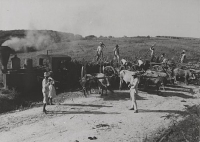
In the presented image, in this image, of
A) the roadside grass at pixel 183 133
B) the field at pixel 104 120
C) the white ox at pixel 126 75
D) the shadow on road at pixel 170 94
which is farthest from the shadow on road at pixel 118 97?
the roadside grass at pixel 183 133

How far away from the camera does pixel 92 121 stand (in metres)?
10.0

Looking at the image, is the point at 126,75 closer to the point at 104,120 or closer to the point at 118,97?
the point at 118,97

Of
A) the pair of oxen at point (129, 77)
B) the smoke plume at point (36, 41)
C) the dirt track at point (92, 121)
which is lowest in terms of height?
the dirt track at point (92, 121)

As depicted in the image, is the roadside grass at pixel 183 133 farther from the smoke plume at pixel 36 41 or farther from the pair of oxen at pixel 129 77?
the smoke plume at pixel 36 41

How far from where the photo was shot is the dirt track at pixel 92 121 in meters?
8.46

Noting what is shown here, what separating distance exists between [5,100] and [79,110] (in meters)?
4.40

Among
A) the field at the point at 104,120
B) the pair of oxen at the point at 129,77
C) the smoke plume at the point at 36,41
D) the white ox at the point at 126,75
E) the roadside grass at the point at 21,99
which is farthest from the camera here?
the smoke plume at the point at 36,41

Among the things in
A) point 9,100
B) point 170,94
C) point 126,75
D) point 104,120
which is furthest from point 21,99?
point 170,94

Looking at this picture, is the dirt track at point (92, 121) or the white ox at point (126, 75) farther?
the white ox at point (126, 75)

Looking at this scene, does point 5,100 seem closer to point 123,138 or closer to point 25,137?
point 25,137

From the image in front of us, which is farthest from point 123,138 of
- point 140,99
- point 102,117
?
point 140,99

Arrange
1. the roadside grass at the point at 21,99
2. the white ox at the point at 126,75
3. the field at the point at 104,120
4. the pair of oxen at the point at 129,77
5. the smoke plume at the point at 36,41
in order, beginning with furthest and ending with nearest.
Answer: the smoke plume at the point at 36,41, the white ox at the point at 126,75, the pair of oxen at the point at 129,77, the roadside grass at the point at 21,99, the field at the point at 104,120

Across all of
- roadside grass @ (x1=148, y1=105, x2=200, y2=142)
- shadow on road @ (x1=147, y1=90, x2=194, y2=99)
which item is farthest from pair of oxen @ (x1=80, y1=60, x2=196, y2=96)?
roadside grass @ (x1=148, y1=105, x2=200, y2=142)

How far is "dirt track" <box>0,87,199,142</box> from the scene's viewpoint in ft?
27.8
